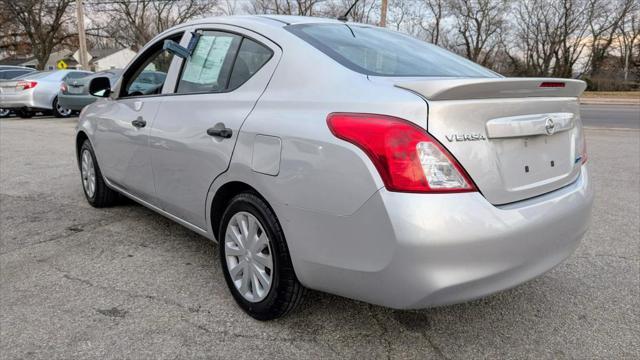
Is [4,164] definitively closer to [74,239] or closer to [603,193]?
[74,239]

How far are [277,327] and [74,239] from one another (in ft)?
6.99

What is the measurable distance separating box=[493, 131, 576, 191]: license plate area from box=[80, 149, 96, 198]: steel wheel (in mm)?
3758

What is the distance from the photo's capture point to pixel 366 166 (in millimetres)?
1824

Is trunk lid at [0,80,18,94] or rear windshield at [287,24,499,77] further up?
trunk lid at [0,80,18,94]

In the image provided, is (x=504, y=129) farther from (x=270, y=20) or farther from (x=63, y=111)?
(x=63, y=111)

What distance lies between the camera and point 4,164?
22.2 ft

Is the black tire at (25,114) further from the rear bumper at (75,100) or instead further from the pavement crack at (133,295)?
the pavement crack at (133,295)

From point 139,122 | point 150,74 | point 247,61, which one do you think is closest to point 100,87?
point 150,74

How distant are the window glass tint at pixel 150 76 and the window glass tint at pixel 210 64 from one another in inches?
11.9

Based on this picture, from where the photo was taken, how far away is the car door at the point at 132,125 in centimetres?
330

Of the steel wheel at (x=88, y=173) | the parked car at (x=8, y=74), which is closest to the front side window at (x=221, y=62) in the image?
the steel wheel at (x=88, y=173)

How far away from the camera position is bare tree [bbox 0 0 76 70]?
138ft

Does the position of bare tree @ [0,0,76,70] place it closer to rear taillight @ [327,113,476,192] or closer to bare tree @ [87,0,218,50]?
bare tree @ [87,0,218,50]

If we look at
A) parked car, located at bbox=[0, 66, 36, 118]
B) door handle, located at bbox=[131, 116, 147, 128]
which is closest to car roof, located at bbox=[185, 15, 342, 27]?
door handle, located at bbox=[131, 116, 147, 128]
